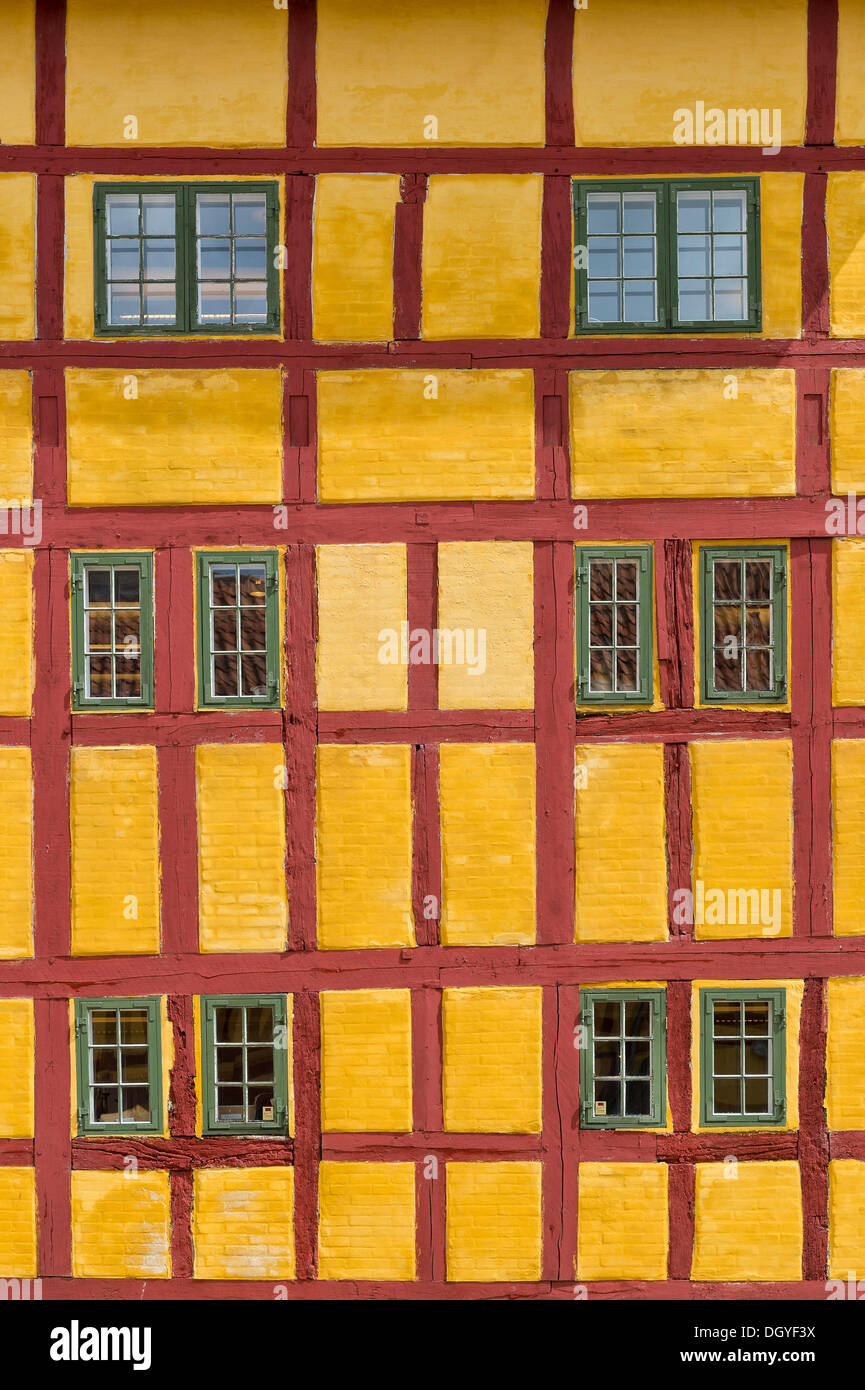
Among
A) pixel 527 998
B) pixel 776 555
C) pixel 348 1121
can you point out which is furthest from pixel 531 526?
pixel 348 1121

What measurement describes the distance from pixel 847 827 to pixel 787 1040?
6.07 ft

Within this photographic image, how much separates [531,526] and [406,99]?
366cm

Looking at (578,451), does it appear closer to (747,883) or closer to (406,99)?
(406,99)

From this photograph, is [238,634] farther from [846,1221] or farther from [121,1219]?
[846,1221]

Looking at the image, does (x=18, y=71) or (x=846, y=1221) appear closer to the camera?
→ (x=18, y=71)

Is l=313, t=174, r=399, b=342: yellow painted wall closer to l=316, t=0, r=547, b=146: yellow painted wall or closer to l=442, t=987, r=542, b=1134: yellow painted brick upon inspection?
l=316, t=0, r=547, b=146: yellow painted wall

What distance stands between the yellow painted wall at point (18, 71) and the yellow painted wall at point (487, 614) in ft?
16.1

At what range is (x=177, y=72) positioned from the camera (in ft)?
26.6

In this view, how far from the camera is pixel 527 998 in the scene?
26.7 feet

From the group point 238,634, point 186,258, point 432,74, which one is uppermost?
point 432,74

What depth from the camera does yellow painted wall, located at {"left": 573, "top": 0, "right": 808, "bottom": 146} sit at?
8094mm

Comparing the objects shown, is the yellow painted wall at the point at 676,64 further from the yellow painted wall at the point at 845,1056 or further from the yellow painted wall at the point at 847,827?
the yellow painted wall at the point at 845,1056

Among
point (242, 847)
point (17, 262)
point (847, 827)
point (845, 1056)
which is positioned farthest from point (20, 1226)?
point (17, 262)

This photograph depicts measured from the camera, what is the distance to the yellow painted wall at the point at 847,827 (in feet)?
26.8
